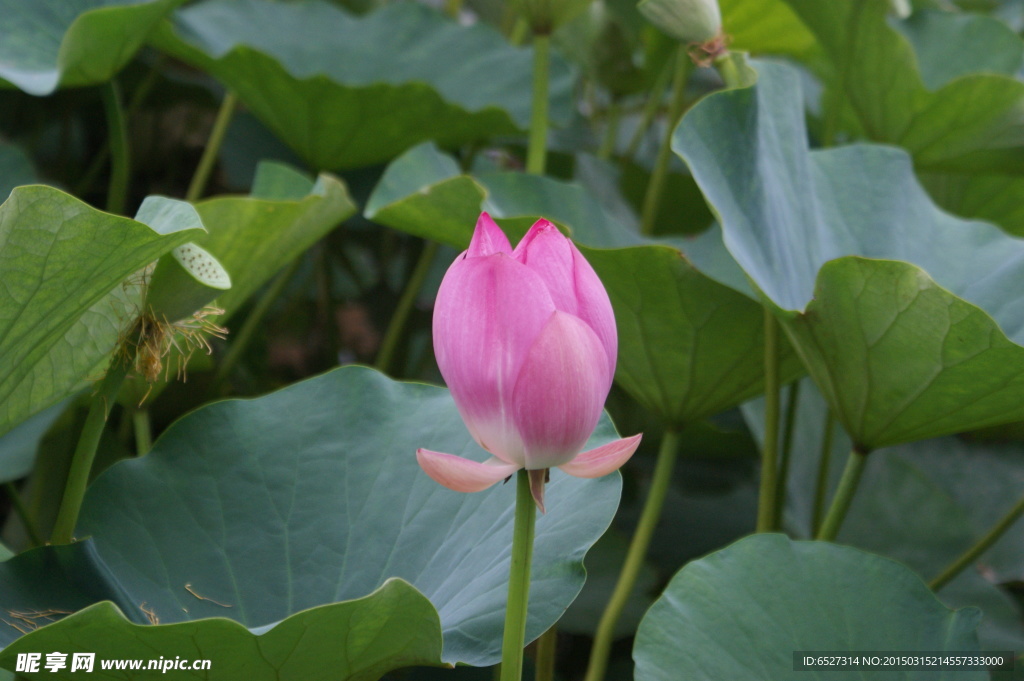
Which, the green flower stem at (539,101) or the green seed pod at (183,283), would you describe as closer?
the green seed pod at (183,283)

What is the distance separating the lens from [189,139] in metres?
1.53

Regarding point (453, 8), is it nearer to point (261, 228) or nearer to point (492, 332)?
point (261, 228)

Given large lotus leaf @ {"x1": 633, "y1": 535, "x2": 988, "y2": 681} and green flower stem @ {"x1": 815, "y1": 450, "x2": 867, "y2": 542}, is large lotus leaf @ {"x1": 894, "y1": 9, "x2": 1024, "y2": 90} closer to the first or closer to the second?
green flower stem @ {"x1": 815, "y1": 450, "x2": 867, "y2": 542}

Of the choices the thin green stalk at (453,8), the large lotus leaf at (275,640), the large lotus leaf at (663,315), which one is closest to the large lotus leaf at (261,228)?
the large lotus leaf at (663,315)

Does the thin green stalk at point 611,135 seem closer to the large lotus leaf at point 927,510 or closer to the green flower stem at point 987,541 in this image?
the large lotus leaf at point 927,510

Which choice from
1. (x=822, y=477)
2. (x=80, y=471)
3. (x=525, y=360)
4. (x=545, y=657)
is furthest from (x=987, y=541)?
(x=80, y=471)

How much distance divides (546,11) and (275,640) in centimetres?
68

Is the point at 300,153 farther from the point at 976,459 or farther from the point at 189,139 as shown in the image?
the point at 976,459

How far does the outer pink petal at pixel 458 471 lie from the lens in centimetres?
36

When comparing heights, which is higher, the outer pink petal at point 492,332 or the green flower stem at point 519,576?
the outer pink petal at point 492,332

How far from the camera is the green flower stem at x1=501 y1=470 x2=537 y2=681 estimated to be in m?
0.38

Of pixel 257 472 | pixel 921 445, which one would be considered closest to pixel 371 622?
pixel 257 472

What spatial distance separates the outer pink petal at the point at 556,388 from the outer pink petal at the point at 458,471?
0.06ft

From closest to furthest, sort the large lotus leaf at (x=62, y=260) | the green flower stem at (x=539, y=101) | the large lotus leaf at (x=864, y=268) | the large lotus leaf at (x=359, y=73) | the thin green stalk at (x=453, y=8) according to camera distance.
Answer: the large lotus leaf at (x=62, y=260), the large lotus leaf at (x=864, y=268), the green flower stem at (x=539, y=101), the large lotus leaf at (x=359, y=73), the thin green stalk at (x=453, y=8)
